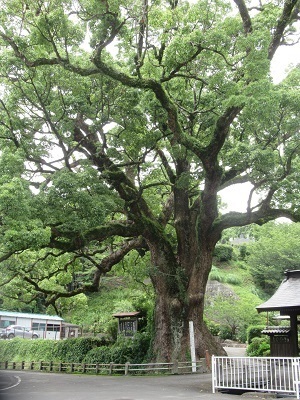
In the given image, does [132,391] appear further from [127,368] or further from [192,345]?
[127,368]

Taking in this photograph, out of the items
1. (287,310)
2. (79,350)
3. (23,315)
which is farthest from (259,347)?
(23,315)

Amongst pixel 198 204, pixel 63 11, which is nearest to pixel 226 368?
pixel 198 204

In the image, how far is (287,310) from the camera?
492 inches

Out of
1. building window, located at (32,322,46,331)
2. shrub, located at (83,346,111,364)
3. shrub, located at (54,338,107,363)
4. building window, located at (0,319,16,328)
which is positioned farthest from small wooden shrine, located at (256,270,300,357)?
building window, located at (32,322,46,331)

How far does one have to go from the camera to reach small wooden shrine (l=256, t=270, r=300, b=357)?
40.0ft

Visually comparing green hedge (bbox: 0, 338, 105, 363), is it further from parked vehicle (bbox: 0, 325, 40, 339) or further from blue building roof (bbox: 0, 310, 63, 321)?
blue building roof (bbox: 0, 310, 63, 321)

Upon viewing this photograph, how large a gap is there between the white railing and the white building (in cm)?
2194

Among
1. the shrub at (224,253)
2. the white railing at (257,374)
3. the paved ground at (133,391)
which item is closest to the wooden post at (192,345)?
the paved ground at (133,391)

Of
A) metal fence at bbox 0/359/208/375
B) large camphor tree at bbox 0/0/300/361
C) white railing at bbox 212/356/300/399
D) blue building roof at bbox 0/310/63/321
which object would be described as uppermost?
large camphor tree at bbox 0/0/300/361

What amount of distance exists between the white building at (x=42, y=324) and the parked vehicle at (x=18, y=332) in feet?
0.99

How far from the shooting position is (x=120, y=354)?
19016 millimetres

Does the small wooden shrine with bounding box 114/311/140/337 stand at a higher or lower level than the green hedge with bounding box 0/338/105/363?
higher

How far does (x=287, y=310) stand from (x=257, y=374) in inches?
107

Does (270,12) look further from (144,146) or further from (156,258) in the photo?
(156,258)
